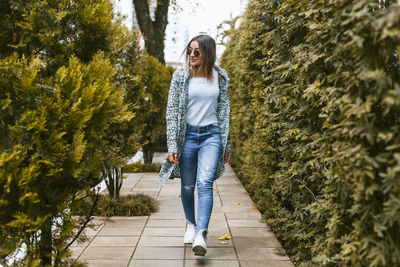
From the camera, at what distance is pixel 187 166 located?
14.3 ft

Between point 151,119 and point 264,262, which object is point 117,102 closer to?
point 264,262

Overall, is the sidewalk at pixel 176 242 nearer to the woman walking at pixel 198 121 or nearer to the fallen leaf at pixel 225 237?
the fallen leaf at pixel 225 237

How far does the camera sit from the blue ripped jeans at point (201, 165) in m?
4.12

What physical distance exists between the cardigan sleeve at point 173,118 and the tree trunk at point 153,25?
7708mm

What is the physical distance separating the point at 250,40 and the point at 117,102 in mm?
3056

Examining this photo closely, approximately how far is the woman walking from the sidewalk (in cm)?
41

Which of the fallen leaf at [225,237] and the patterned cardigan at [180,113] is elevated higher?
the patterned cardigan at [180,113]

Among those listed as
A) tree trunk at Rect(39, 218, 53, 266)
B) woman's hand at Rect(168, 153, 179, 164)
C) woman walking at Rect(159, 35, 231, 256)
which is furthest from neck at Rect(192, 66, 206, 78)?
tree trunk at Rect(39, 218, 53, 266)

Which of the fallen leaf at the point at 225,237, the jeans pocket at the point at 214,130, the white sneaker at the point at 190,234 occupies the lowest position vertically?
the fallen leaf at the point at 225,237

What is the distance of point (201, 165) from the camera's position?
13.8 ft

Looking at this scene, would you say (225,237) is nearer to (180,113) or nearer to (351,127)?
(180,113)

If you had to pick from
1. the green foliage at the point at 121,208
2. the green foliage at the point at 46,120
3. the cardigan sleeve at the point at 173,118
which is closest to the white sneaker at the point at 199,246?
the cardigan sleeve at the point at 173,118

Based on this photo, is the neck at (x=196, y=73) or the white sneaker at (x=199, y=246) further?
the neck at (x=196, y=73)

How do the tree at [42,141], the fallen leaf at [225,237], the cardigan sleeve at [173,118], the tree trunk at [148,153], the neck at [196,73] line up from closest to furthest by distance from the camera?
the tree at [42,141] < the cardigan sleeve at [173,118] < the neck at [196,73] < the fallen leaf at [225,237] < the tree trunk at [148,153]
